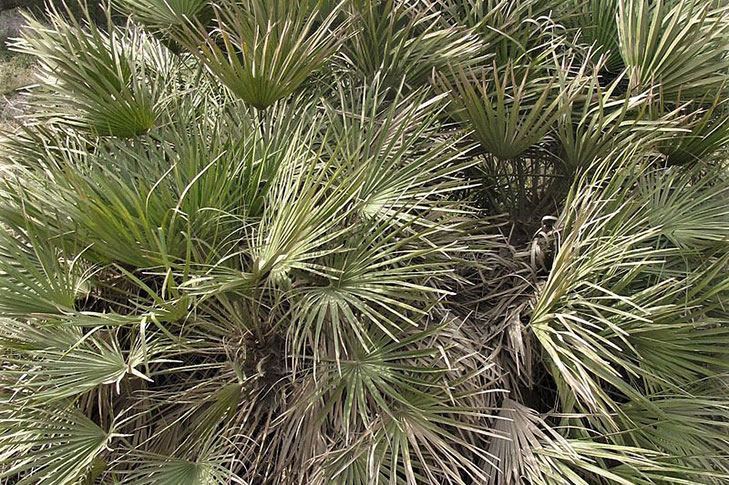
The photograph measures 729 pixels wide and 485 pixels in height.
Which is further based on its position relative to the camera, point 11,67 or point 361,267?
point 11,67

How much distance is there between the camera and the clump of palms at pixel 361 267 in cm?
174

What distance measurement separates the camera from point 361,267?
5.90 ft

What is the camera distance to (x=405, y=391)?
189cm

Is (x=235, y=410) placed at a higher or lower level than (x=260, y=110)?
lower

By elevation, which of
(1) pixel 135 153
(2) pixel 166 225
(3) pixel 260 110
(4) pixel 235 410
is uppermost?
(3) pixel 260 110

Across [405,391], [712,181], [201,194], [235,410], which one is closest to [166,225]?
[201,194]

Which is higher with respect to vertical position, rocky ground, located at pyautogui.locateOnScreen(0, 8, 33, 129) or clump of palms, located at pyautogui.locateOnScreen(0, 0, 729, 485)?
rocky ground, located at pyautogui.locateOnScreen(0, 8, 33, 129)

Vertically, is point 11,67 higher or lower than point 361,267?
higher

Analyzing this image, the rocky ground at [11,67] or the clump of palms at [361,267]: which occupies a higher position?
the rocky ground at [11,67]

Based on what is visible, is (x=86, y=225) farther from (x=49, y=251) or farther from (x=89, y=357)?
(x=89, y=357)

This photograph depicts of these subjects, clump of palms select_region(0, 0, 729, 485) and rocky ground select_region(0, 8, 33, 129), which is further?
rocky ground select_region(0, 8, 33, 129)

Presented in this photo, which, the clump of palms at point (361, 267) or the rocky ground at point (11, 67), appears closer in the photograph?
the clump of palms at point (361, 267)

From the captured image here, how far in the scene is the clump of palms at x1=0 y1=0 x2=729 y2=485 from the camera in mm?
1737

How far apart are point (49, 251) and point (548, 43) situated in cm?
172
